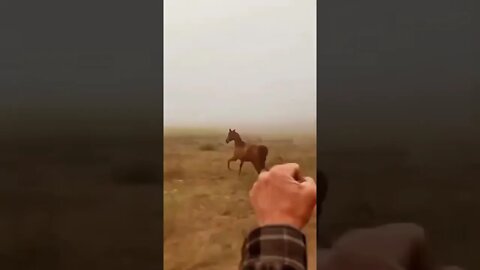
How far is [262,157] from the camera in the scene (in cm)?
96

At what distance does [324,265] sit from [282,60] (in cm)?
35

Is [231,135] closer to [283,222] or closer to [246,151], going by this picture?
[246,151]

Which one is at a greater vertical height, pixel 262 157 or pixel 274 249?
pixel 262 157

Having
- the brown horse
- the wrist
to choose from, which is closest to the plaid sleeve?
the wrist

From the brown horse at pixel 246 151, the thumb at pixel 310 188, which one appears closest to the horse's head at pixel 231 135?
the brown horse at pixel 246 151

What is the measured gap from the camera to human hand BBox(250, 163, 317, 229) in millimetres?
959

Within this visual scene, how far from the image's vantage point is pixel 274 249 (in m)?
0.95

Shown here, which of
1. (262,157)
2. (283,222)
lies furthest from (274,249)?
(262,157)

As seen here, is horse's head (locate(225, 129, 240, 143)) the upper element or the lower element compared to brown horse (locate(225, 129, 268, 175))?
upper

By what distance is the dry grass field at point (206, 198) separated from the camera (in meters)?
0.96

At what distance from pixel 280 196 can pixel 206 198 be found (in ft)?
0.41

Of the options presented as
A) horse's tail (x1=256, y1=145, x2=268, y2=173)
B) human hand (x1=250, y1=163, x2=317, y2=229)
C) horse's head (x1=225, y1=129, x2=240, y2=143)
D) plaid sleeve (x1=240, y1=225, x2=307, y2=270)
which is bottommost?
plaid sleeve (x1=240, y1=225, x2=307, y2=270)

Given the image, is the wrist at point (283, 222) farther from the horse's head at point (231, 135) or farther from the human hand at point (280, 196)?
the horse's head at point (231, 135)

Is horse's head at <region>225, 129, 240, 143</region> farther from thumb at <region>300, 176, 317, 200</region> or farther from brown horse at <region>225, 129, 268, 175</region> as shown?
thumb at <region>300, 176, 317, 200</region>
